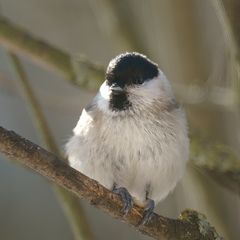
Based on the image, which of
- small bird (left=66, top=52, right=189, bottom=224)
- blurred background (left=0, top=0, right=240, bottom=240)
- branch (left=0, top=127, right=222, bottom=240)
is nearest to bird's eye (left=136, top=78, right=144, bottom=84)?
small bird (left=66, top=52, right=189, bottom=224)

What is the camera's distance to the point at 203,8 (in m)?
2.96

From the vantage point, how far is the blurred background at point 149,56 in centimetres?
232

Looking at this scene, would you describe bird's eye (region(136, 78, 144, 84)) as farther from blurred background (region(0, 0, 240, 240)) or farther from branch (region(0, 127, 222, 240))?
branch (region(0, 127, 222, 240))

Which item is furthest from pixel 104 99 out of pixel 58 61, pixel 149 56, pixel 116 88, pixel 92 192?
pixel 149 56

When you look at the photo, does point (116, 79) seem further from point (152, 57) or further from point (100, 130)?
point (152, 57)

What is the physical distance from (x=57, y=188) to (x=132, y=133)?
412mm

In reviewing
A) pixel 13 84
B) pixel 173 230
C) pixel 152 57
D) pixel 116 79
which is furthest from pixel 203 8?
pixel 173 230

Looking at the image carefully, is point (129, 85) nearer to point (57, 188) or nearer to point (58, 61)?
point (58, 61)

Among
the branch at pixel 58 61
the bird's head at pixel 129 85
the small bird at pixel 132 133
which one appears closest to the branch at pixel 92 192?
the small bird at pixel 132 133

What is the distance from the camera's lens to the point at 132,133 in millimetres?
1786

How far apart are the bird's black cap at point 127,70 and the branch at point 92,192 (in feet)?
1.36

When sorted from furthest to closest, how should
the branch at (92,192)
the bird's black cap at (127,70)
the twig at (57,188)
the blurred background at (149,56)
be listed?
the blurred background at (149,56) → the twig at (57,188) → the bird's black cap at (127,70) → the branch at (92,192)

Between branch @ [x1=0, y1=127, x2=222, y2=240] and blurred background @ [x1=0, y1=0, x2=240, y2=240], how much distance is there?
1.72 feet

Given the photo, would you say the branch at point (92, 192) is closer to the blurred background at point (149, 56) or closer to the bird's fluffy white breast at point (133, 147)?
the bird's fluffy white breast at point (133, 147)
